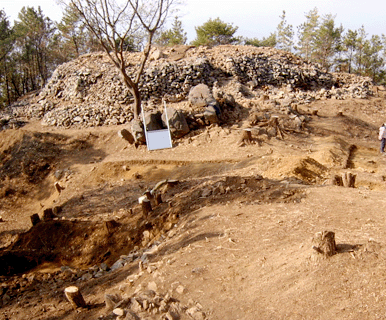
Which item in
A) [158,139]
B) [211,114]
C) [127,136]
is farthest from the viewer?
[127,136]

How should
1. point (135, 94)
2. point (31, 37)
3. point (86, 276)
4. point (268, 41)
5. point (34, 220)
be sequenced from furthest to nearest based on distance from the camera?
point (268, 41), point (31, 37), point (135, 94), point (34, 220), point (86, 276)

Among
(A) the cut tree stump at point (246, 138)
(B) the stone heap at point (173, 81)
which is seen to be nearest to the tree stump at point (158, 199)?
(A) the cut tree stump at point (246, 138)

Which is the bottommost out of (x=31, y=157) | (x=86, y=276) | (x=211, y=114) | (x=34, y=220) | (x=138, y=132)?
(x=86, y=276)

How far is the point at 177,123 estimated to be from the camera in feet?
39.0

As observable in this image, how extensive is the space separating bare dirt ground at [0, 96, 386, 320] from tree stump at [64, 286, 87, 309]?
0.10m

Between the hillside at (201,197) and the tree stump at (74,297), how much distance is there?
0.09 metres

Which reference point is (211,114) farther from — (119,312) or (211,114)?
(119,312)

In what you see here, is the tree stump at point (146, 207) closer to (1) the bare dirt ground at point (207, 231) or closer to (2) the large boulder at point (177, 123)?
(1) the bare dirt ground at point (207, 231)

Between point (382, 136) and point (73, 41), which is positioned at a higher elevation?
point (73, 41)

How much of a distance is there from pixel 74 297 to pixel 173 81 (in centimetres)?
1268

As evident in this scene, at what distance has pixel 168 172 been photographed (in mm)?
10164

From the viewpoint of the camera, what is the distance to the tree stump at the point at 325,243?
355 cm

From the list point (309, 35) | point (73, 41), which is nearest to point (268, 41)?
point (309, 35)

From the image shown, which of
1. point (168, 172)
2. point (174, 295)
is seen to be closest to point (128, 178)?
point (168, 172)
